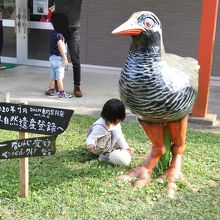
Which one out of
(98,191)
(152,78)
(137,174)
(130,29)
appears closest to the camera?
(130,29)

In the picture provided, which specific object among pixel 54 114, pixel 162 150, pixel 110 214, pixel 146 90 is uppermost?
pixel 146 90

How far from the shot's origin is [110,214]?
3570 mm

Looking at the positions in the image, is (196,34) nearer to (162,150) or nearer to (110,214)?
(162,150)

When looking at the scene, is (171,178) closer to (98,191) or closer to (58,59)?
(98,191)

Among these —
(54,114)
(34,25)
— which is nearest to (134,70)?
(54,114)

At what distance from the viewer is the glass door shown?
9.48 m

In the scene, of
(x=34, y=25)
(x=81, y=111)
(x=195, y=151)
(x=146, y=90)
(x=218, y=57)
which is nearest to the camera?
(x=146, y=90)

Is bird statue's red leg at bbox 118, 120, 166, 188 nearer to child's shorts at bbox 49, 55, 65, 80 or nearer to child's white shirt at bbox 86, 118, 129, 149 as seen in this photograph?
child's white shirt at bbox 86, 118, 129, 149

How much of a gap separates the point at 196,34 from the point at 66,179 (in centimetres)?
521

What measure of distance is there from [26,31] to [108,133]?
5764 millimetres

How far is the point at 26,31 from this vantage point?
9.63 m

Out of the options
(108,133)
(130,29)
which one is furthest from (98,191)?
(130,29)

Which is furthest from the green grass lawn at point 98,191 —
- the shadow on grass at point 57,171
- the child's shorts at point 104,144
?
the child's shorts at point 104,144

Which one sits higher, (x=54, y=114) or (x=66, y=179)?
(x=54, y=114)
